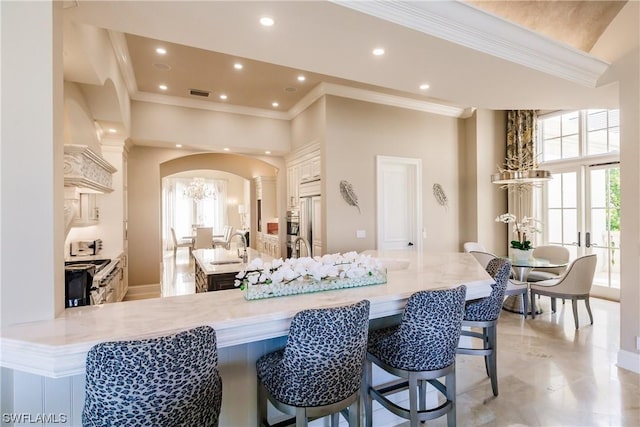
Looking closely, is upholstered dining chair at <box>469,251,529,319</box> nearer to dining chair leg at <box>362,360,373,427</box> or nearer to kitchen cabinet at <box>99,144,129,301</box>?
dining chair leg at <box>362,360,373,427</box>

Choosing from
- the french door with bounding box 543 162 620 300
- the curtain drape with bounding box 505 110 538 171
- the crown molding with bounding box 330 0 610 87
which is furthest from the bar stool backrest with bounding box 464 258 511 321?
the french door with bounding box 543 162 620 300

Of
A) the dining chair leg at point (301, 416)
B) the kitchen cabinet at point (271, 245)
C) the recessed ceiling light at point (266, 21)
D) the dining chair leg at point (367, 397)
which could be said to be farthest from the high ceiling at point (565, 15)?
the kitchen cabinet at point (271, 245)

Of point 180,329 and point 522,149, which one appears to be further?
point 522,149

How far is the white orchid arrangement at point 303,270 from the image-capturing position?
1717 millimetres

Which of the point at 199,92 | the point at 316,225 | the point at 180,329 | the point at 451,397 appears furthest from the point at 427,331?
the point at 199,92

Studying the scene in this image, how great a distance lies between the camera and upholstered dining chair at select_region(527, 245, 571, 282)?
16.3 ft

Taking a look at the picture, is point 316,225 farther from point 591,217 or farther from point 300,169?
point 591,217

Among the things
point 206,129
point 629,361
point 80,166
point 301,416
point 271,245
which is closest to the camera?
point 301,416

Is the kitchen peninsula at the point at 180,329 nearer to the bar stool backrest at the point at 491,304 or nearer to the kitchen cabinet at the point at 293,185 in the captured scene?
the bar stool backrest at the point at 491,304

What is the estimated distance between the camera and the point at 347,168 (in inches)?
206

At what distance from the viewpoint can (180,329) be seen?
1.27 m

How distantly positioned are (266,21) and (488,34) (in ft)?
5.76

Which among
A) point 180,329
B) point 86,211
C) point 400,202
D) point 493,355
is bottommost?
point 493,355

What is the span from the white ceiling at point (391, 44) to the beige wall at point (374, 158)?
1.83 m
